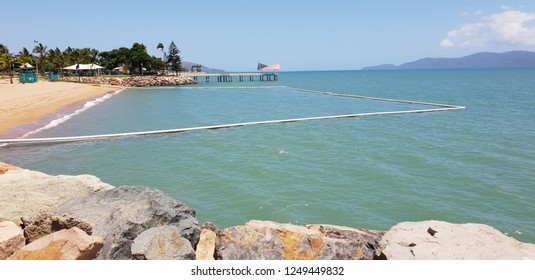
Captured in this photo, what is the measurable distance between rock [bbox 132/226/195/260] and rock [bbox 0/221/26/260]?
5.68 feet

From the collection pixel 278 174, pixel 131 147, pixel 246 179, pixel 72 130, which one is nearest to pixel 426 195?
pixel 278 174

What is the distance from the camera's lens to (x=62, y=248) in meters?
4.95

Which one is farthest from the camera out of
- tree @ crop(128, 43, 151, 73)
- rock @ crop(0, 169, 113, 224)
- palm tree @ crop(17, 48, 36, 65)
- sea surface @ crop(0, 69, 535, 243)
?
tree @ crop(128, 43, 151, 73)

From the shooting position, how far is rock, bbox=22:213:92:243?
18.5 ft

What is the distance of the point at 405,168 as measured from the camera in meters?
15.1

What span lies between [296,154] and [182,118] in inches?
677

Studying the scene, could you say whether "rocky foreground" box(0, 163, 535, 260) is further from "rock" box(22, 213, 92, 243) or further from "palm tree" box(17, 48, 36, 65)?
"palm tree" box(17, 48, 36, 65)

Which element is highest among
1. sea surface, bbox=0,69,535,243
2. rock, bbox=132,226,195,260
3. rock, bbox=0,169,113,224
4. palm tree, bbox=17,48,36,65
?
palm tree, bbox=17,48,36,65

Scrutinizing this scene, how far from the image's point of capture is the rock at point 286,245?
5473 millimetres

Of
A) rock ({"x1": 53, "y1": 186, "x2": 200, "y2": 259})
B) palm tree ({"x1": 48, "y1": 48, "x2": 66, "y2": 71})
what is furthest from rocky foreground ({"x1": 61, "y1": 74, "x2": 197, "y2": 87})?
rock ({"x1": 53, "y1": 186, "x2": 200, "y2": 259})

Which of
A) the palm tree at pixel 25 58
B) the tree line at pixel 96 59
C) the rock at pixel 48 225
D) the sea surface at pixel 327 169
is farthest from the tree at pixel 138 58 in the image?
the rock at pixel 48 225

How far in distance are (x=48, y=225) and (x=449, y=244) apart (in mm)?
6235

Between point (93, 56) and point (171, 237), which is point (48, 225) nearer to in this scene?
point (171, 237)
